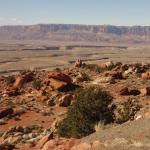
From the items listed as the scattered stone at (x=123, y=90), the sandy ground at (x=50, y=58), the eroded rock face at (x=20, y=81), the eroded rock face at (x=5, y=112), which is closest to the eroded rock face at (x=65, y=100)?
the eroded rock face at (x=5, y=112)

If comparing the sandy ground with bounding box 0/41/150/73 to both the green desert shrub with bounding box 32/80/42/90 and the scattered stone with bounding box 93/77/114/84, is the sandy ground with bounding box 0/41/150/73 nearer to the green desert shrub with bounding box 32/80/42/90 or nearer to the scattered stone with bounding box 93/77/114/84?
the green desert shrub with bounding box 32/80/42/90

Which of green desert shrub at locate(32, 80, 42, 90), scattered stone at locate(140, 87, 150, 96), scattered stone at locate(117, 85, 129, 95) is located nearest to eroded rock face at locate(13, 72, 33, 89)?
green desert shrub at locate(32, 80, 42, 90)

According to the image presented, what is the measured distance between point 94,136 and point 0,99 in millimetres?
16290

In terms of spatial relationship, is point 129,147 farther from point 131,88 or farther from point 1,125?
point 131,88

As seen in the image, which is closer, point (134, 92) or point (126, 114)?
point (126, 114)

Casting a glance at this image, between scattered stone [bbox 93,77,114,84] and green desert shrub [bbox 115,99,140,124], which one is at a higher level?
green desert shrub [bbox 115,99,140,124]

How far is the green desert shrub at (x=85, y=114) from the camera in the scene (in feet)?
45.5

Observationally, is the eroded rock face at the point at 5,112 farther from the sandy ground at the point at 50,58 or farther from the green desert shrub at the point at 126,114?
the sandy ground at the point at 50,58

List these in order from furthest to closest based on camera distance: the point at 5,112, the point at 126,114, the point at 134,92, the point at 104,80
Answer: the point at 104,80 < the point at 134,92 < the point at 5,112 < the point at 126,114

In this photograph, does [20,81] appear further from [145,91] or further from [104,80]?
[145,91]

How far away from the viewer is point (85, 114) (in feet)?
49.4

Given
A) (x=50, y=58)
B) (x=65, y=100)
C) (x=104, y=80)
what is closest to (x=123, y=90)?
(x=65, y=100)

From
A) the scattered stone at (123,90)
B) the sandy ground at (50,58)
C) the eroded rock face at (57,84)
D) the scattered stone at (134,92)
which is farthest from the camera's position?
the sandy ground at (50,58)

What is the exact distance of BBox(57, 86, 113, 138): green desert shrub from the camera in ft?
45.5
